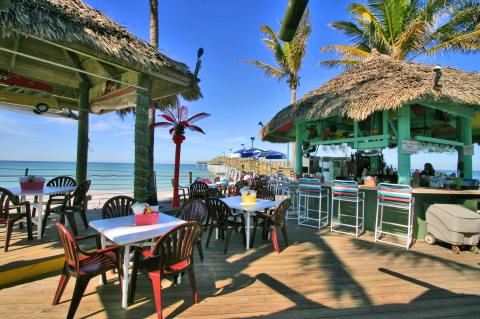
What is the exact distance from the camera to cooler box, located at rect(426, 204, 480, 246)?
4148 mm

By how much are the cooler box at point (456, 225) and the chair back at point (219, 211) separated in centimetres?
369

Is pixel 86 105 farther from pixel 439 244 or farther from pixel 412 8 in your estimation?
pixel 412 8

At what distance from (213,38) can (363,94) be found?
7075mm

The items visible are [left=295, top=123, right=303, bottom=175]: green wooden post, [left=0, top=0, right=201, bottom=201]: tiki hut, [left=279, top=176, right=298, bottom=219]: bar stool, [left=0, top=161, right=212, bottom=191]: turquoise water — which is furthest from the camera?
[left=0, top=161, right=212, bottom=191]: turquoise water

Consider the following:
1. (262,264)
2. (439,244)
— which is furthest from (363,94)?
(262,264)

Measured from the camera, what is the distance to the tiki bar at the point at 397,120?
16.1ft

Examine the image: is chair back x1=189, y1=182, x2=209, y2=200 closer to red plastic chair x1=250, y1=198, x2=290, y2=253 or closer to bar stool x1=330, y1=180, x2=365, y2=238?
red plastic chair x1=250, y1=198, x2=290, y2=253

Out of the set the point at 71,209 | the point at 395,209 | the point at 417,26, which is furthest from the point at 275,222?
the point at 417,26

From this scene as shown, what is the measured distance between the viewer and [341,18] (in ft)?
37.9

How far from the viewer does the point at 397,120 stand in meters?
5.62

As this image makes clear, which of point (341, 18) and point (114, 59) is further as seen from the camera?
point (341, 18)

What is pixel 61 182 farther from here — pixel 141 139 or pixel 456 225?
pixel 456 225

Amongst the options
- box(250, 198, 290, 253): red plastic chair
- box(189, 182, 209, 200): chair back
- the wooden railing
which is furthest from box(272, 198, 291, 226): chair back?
the wooden railing

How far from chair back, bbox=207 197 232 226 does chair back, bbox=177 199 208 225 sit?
0.88 metres
